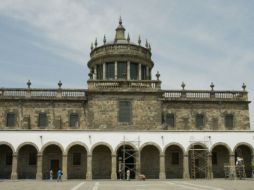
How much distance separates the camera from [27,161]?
3522cm

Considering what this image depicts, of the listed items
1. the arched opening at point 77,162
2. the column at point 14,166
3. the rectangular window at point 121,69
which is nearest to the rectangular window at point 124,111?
the arched opening at point 77,162

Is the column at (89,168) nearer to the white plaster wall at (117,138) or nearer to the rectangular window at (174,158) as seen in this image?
the white plaster wall at (117,138)

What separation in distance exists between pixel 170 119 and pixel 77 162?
33.0ft

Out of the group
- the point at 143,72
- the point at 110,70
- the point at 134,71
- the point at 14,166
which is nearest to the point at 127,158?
the point at 14,166

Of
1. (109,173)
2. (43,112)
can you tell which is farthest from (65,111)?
(109,173)

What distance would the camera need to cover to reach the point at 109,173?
3488 centimetres

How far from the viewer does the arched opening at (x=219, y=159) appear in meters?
36.4

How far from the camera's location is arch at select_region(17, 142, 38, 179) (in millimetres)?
34844

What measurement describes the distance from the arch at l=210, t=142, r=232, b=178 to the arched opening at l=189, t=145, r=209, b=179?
1.61m

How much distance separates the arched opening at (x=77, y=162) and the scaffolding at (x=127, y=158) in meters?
3.30

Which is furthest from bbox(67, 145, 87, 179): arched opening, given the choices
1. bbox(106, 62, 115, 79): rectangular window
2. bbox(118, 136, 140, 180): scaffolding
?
bbox(106, 62, 115, 79): rectangular window

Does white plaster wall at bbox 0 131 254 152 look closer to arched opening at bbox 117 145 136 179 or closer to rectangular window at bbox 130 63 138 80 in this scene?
arched opening at bbox 117 145 136 179

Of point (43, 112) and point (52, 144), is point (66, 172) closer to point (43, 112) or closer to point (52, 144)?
point (52, 144)

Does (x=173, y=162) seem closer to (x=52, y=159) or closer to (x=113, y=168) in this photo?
(x=113, y=168)
